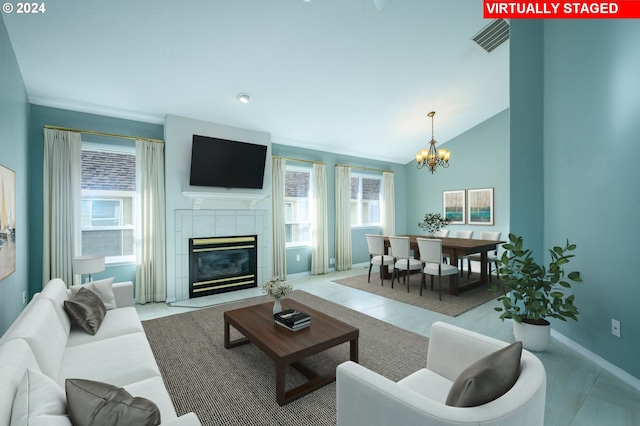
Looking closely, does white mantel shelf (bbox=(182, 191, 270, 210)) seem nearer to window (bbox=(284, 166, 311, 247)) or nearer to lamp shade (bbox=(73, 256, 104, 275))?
window (bbox=(284, 166, 311, 247))

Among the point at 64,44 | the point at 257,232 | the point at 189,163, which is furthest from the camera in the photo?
the point at 257,232

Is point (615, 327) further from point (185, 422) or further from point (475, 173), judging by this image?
point (475, 173)

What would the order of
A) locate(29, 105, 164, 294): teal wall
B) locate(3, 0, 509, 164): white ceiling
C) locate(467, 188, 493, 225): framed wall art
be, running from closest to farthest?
locate(3, 0, 509, 164): white ceiling → locate(29, 105, 164, 294): teal wall → locate(467, 188, 493, 225): framed wall art

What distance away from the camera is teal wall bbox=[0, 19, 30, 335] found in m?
2.39

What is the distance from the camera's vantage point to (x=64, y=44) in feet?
9.19

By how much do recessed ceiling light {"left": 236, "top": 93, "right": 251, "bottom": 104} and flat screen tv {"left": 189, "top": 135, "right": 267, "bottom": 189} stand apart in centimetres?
74

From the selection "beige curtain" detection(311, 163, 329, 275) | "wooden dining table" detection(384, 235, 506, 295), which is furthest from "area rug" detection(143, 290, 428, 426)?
"beige curtain" detection(311, 163, 329, 275)

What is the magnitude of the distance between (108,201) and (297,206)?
3186 millimetres

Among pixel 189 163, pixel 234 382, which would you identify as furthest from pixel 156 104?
pixel 234 382

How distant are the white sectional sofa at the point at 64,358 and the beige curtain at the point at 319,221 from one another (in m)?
3.84

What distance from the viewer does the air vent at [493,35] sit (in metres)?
3.46

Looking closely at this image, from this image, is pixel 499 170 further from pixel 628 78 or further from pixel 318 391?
pixel 318 391

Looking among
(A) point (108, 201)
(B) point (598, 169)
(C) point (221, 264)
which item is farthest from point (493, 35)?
(A) point (108, 201)

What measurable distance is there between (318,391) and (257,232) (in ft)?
10.9
